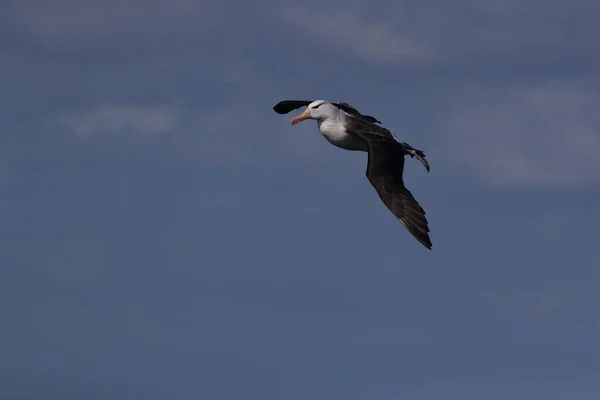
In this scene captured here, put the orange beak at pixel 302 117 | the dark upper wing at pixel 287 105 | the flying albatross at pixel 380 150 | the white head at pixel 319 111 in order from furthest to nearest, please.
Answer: the dark upper wing at pixel 287 105, the orange beak at pixel 302 117, the white head at pixel 319 111, the flying albatross at pixel 380 150

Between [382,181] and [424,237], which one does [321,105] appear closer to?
[382,181]

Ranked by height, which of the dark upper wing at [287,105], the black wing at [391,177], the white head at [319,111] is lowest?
the black wing at [391,177]

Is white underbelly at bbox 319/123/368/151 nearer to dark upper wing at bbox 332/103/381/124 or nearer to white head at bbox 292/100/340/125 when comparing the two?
white head at bbox 292/100/340/125

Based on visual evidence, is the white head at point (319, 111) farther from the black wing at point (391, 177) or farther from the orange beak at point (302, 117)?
the black wing at point (391, 177)

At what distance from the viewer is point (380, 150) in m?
30.1

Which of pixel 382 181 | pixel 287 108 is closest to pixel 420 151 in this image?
pixel 382 181

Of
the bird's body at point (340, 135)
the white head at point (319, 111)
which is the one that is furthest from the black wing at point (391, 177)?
the white head at point (319, 111)

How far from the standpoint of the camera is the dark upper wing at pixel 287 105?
34750mm

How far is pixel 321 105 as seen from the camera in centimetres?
3219

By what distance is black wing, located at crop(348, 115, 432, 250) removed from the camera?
28688 millimetres

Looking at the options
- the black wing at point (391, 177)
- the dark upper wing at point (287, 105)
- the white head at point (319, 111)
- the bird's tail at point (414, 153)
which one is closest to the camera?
the black wing at point (391, 177)

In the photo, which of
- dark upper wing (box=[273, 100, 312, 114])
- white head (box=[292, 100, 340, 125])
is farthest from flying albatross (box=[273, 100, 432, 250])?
dark upper wing (box=[273, 100, 312, 114])

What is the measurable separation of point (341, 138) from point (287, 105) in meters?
4.36

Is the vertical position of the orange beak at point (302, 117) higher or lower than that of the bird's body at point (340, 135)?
higher
